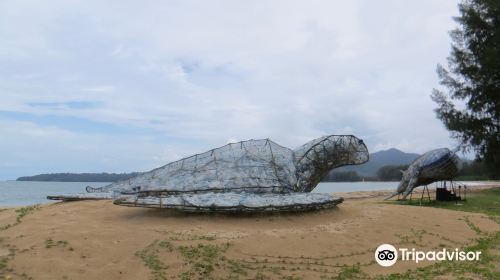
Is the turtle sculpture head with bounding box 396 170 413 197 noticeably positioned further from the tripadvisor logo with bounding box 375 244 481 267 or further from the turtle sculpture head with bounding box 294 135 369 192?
the tripadvisor logo with bounding box 375 244 481 267

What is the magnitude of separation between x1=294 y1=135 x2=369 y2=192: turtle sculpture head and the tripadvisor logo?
12.7ft

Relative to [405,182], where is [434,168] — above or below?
above

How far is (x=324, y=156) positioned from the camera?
523 inches

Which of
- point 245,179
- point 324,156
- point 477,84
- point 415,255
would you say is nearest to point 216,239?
point 245,179

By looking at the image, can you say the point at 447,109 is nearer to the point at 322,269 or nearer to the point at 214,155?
the point at 214,155

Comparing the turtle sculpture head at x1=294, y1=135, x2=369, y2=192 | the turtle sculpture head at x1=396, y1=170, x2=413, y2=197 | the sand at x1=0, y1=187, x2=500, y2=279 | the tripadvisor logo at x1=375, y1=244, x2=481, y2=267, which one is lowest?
the tripadvisor logo at x1=375, y1=244, x2=481, y2=267

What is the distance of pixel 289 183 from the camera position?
12070mm

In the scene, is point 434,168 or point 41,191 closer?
point 434,168

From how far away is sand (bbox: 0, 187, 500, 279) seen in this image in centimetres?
745

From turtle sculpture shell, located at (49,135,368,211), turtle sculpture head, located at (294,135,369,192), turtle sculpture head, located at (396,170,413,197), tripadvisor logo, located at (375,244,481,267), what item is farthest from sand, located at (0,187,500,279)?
turtle sculpture head, located at (396,170,413,197)

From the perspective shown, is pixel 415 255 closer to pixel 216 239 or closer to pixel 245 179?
pixel 216 239

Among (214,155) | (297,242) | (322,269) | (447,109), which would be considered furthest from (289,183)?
(447,109)

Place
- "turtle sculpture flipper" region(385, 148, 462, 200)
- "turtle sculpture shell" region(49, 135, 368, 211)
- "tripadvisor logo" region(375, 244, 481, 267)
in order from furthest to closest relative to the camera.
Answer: "turtle sculpture flipper" region(385, 148, 462, 200), "turtle sculpture shell" region(49, 135, 368, 211), "tripadvisor logo" region(375, 244, 481, 267)

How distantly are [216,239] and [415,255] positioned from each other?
3.85m
